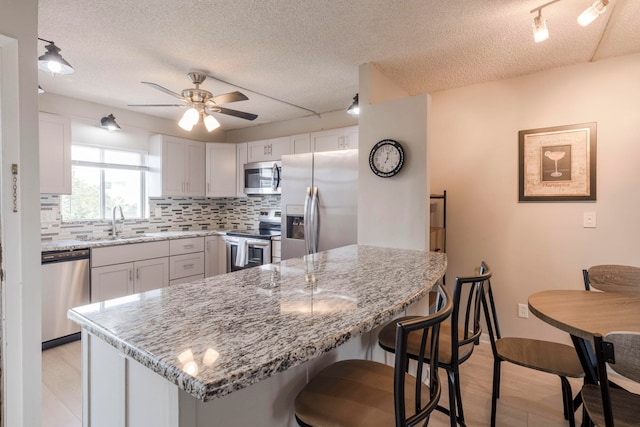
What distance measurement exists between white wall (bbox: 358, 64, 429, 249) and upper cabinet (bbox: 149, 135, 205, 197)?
2.72m

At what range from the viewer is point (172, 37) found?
2.20 metres

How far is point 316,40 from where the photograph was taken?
7.36 ft

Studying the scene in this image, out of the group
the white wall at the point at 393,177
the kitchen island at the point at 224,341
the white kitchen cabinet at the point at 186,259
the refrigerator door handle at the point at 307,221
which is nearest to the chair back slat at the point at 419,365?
the kitchen island at the point at 224,341

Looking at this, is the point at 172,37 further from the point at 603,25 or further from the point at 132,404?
the point at 603,25

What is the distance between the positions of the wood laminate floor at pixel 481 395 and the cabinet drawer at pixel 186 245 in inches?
56.8

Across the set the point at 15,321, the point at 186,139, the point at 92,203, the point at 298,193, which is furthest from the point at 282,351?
the point at 186,139

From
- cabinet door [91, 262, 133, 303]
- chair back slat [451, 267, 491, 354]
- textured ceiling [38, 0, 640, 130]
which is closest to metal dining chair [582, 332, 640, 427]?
chair back slat [451, 267, 491, 354]

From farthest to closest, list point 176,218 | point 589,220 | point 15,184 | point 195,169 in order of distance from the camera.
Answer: point 176,218 → point 195,169 → point 589,220 → point 15,184

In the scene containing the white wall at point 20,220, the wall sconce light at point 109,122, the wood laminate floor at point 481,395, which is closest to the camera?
the white wall at point 20,220

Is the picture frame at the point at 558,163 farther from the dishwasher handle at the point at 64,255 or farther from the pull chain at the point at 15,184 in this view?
the dishwasher handle at the point at 64,255

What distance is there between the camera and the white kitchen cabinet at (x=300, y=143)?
13.3ft

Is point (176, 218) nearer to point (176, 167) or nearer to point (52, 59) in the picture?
point (176, 167)

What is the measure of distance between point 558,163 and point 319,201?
6.85ft

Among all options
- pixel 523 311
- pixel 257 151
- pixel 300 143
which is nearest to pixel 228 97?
pixel 300 143
